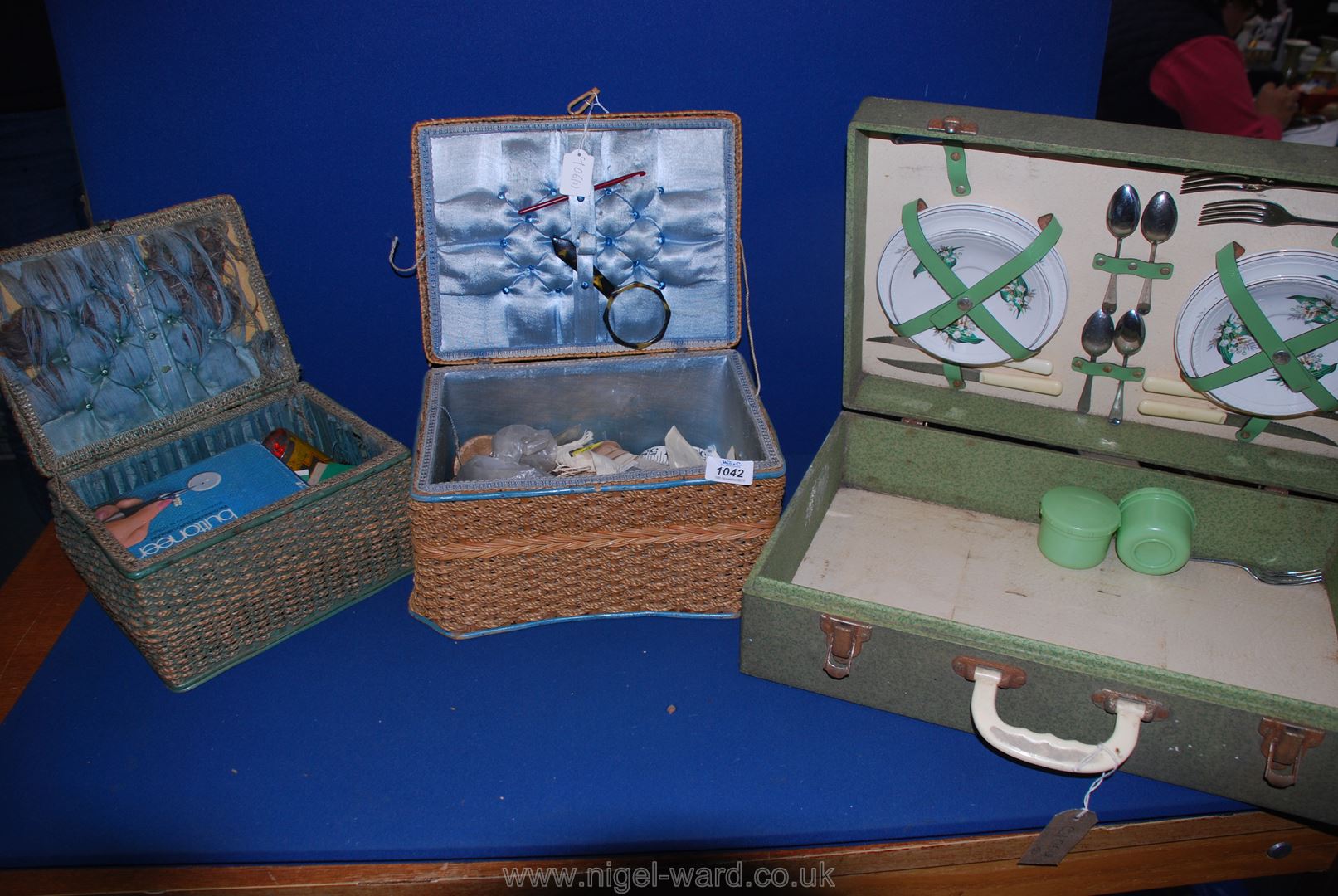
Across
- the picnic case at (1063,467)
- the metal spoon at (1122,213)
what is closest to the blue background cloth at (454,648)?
the picnic case at (1063,467)

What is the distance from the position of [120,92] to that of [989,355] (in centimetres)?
109

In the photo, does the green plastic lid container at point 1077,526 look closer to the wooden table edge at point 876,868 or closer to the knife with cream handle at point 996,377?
the knife with cream handle at point 996,377

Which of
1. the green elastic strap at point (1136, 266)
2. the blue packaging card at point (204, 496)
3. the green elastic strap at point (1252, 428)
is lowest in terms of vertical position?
the blue packaging card at point (204, 496)

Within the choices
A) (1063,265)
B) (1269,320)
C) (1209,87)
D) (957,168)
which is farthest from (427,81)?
(1209,87)

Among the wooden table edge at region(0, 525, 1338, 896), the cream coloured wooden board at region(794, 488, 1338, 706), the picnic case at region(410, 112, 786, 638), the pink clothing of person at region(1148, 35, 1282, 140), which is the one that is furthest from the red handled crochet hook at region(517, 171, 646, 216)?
the pink clothing of person at region(1148, 35, 1282, 140)

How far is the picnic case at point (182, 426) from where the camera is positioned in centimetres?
103

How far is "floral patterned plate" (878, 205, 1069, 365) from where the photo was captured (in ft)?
3.69

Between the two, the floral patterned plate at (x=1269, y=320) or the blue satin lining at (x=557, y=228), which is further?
the blue satin lining at (x=557, y=228)

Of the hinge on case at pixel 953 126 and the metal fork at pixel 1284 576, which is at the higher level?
the hinge on case at pixel 953 126

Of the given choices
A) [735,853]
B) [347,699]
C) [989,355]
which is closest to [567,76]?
[989,355]

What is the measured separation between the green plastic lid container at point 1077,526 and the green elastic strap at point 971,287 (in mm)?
190

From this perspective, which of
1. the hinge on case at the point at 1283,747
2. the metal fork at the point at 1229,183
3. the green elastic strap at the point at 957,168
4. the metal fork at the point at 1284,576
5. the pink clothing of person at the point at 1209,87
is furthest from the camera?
the pink clothing of person at the point at 1209,87

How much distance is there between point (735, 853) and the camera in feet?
3.19

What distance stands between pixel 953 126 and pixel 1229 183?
284 mm
